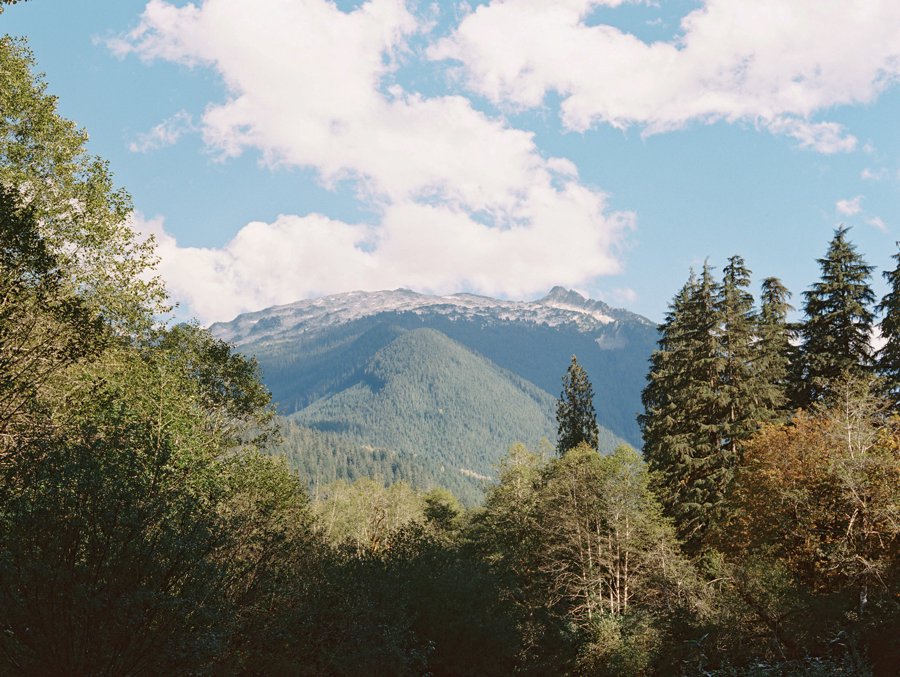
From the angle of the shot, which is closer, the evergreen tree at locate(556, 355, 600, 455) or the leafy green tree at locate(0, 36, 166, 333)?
the leafy green tree at locate(0, 36, 166, 333)

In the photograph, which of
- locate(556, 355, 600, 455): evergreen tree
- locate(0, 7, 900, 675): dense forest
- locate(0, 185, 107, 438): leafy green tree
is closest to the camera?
locate(0, 7, 900, 675): dense forest

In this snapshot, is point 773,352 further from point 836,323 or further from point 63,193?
point 63,193

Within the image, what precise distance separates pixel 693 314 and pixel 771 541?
16.7m

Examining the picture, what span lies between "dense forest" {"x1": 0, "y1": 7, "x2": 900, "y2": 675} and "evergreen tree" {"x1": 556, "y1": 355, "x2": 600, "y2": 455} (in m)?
8.39

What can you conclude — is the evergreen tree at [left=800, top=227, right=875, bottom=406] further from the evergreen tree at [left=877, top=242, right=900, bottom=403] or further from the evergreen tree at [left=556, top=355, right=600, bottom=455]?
the evergreen tree at [left=556, top=355, right=600, bottom=455]

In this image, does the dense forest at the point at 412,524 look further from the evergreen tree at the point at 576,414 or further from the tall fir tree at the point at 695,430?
the evergreen tree at the point at 576,414

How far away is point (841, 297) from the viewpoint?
34688mm

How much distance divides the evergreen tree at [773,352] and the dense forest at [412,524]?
0.20m

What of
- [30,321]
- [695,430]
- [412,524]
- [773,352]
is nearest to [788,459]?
[695,430]

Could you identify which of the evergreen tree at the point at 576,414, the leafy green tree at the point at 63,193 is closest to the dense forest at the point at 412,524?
the leafy green tree at the point at 63,193

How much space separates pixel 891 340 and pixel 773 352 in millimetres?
6862

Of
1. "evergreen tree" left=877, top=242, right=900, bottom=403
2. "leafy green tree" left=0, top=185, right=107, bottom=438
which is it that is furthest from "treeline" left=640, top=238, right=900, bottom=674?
"leafy green tree" left=0, top=185, right=107, bottom=438

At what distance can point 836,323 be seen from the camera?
34.7 metres

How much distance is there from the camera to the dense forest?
11.0m
